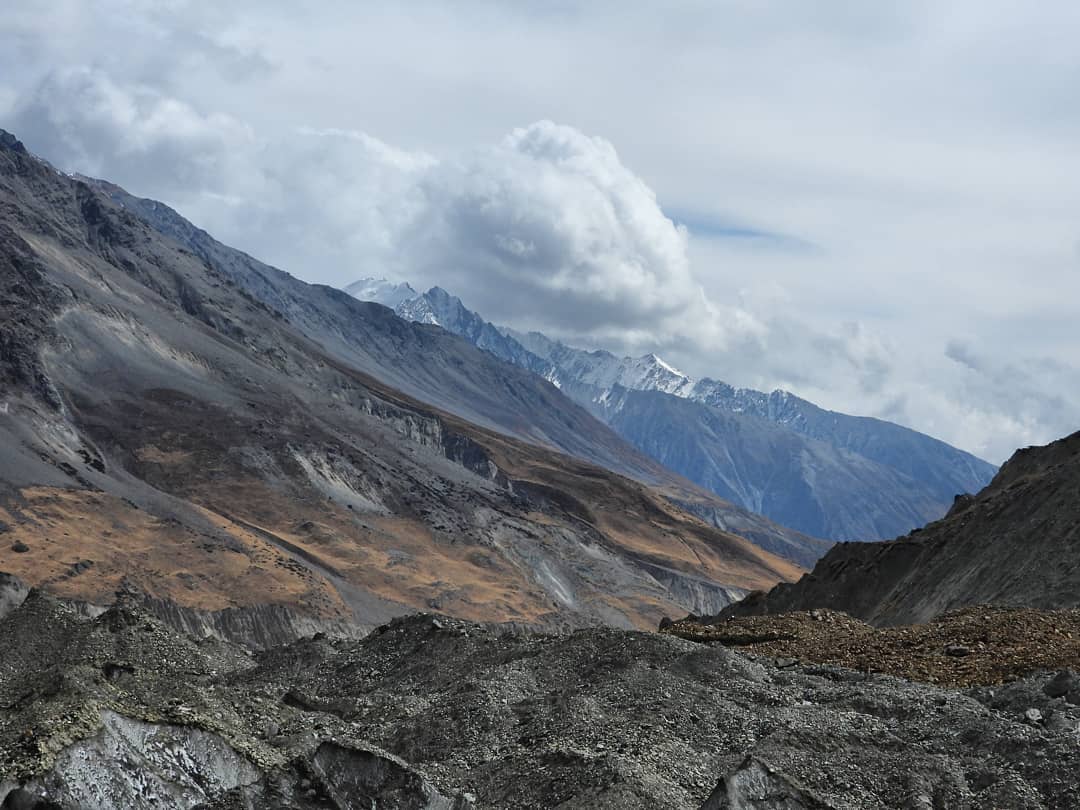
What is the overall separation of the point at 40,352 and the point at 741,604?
8972cm

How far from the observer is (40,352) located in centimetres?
12294

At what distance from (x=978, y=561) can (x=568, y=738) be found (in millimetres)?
27509

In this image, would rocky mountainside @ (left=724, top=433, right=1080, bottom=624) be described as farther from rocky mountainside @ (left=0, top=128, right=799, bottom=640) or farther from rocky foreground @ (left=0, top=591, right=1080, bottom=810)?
rocky mountainside @ (left=0, top=128, right=799, bottom=640)

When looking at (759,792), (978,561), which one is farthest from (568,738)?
(978,561)

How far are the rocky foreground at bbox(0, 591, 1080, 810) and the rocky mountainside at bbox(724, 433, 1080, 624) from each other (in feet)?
53.6

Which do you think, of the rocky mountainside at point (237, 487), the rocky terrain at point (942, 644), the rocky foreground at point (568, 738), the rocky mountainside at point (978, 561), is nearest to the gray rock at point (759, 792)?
the rocky foreground at point (568, 738)

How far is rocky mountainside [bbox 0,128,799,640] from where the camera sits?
92.9 m

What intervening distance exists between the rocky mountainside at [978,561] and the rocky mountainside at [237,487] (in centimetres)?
4711

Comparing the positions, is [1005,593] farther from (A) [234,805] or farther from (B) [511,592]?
(B) [511,592]

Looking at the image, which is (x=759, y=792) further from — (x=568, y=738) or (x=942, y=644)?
(x=942, y=644)

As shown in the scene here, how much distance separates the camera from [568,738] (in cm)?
2442

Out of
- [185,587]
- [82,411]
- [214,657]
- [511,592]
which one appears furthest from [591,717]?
[82,411]

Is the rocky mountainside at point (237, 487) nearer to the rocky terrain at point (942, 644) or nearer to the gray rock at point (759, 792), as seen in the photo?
the rocky terrain at point (942, 644)

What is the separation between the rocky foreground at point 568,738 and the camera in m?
20.3
